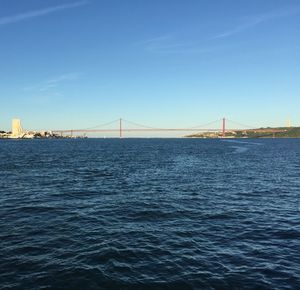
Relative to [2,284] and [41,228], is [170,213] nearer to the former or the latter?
[41,228]

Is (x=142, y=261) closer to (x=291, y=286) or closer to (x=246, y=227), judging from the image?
(x=291, y=286)

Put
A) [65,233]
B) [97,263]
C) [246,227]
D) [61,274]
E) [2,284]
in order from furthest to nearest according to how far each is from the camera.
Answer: [246,227], [65,233], [97,263], [61,274], [2,284]

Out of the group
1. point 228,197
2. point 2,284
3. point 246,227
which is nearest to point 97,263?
point 2,284

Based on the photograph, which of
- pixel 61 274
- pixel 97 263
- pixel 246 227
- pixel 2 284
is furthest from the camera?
pixel 246 227

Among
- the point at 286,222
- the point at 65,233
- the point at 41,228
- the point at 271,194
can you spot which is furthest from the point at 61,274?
the point at 271,194

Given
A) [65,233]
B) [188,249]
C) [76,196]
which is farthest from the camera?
[76,196]

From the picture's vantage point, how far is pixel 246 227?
21547 millimetres

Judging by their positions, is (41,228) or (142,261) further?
(41,228)

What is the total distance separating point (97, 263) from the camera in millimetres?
15578

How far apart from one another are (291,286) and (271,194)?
20559mm

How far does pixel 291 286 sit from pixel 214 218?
10299mm

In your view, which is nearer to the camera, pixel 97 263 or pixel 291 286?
pixel 291 286

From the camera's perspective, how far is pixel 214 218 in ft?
78.0

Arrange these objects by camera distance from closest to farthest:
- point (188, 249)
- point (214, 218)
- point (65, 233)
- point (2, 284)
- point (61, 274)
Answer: point (2, 284)
point (61, 274)
point (188, 249)
point (65, 233)
point (214, 218)
